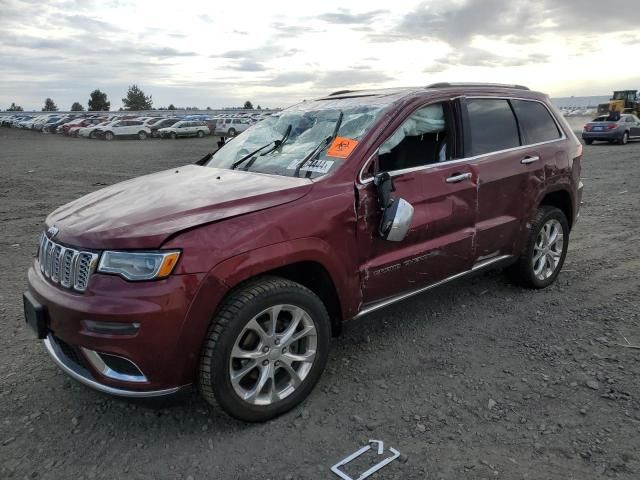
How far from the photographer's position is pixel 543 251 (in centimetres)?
480

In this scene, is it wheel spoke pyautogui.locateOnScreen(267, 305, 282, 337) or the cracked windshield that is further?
the cracked windshield

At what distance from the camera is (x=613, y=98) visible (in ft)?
120

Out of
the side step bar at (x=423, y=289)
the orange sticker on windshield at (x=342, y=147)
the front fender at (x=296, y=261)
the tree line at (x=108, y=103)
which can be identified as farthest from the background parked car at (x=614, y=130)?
the tree line at (x=108, y=103)

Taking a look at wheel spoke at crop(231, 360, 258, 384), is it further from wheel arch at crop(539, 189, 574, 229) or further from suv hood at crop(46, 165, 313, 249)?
wheel arch at crop(539, 189, 574, 229)

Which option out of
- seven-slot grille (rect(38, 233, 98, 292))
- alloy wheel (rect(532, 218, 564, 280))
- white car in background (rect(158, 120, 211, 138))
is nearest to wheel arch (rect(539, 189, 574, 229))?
alloy wheel (rect(532, 218, 564, 280))

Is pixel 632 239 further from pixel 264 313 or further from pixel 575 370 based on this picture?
pixel 264 313

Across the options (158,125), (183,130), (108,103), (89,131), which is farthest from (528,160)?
(108,103)

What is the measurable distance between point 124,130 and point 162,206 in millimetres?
38657

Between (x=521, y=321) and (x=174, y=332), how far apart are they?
9.52ft

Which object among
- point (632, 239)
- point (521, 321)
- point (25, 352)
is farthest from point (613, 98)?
point (25, 352)

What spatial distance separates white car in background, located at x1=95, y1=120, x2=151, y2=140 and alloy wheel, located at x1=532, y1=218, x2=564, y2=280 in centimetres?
3784

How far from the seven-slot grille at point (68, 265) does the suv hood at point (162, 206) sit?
0.17 feet

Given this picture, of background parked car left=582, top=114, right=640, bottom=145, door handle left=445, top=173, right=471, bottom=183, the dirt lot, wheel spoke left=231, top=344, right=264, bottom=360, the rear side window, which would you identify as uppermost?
background parked car left=582, top=114, right=640, bottom=145

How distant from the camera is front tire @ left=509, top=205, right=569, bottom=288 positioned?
4602 millimetres
